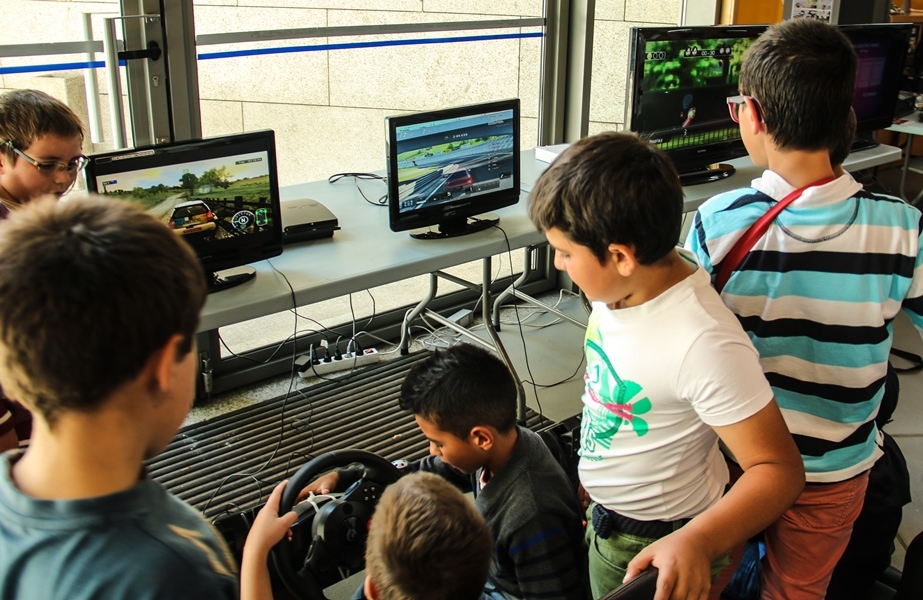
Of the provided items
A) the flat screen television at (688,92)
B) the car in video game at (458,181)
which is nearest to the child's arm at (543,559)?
the car in video game at (458,181)

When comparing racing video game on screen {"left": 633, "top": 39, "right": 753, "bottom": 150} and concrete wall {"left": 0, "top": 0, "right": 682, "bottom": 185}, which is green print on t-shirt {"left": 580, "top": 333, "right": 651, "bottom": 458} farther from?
concrete wall {"left": 0, "top": 0, "right": 682, "bottom": 185}

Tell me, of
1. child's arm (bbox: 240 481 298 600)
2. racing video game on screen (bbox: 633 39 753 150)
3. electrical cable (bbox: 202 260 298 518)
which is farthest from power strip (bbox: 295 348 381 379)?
child's arm (bbox: 240 481 298 600)

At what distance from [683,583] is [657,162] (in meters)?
0.61

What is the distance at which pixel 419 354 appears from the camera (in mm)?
4020

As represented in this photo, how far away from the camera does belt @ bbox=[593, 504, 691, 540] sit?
1.45 meters

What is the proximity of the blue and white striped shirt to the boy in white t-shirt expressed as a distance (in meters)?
0.21

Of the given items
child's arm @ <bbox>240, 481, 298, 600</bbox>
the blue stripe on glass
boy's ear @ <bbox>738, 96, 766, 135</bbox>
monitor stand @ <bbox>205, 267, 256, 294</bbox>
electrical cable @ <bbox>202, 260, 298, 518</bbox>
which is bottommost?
electrical cable @ <bbox>202, 260, 298, 518</bbox>

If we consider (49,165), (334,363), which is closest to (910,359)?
(334,363)

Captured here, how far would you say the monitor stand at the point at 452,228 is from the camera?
9.51 ft

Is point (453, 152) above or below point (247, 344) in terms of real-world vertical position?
above

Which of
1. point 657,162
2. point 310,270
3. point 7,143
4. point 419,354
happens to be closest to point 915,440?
point 419,354

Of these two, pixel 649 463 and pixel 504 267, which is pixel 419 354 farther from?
pixel 649 463

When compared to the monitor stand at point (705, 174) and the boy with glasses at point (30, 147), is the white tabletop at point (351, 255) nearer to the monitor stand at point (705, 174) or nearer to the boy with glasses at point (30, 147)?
the monitor stand at point (705, 174)

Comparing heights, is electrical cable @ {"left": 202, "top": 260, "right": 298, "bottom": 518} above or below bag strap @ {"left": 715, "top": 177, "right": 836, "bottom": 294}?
below
